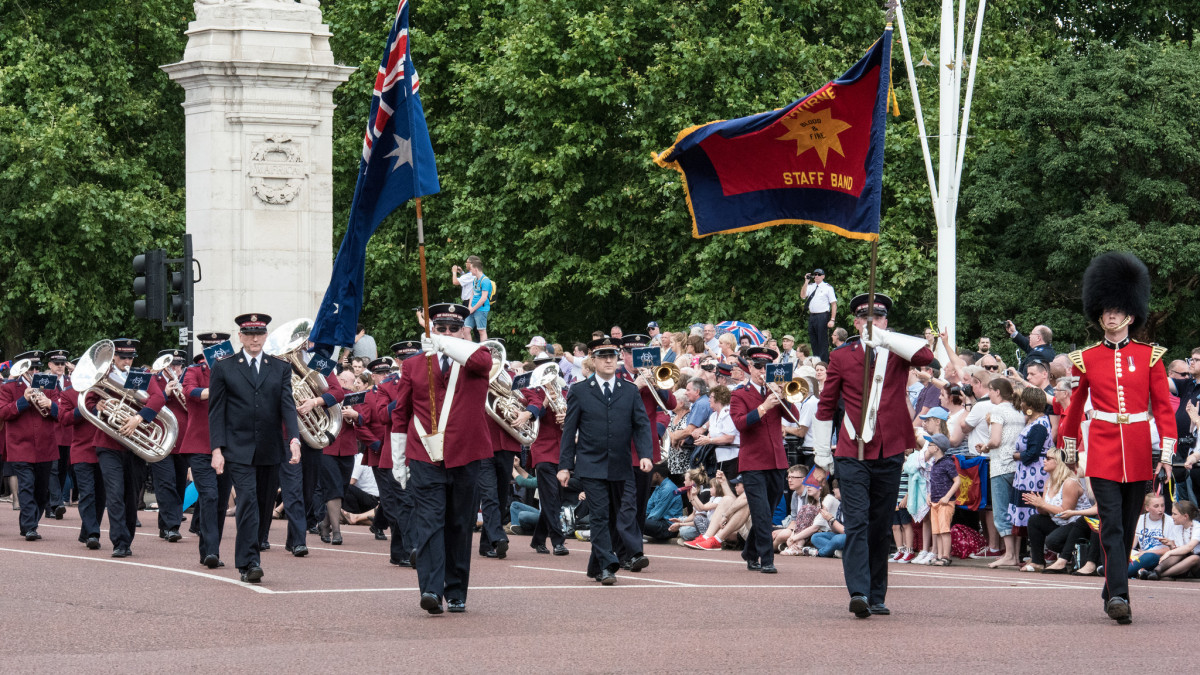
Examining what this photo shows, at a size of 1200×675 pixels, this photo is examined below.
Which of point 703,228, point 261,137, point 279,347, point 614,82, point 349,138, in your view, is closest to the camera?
point 703,228

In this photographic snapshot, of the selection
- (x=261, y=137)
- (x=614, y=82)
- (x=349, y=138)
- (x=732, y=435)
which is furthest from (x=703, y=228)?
(x=349, y=138)

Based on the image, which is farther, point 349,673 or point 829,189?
point 829,189

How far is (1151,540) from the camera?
15.8 meters

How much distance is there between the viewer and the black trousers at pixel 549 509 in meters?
18.2

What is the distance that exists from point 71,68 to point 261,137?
587 inches

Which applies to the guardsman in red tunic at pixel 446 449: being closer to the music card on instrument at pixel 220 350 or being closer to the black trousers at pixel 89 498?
the music card on instrument at pixel 220 350

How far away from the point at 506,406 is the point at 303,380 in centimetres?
200

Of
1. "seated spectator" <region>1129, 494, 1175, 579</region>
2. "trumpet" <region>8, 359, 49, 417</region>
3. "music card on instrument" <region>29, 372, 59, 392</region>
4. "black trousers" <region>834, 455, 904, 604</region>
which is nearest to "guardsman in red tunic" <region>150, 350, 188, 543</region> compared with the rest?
"music card on instrument" <region>29, 372, 59, 392</region>

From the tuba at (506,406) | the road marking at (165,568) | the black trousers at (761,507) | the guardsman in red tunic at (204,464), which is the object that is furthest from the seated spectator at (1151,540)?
the guardsman in red tunic at (204,464)

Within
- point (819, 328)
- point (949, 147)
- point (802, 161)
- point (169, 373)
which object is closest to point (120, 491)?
point (169, 373)

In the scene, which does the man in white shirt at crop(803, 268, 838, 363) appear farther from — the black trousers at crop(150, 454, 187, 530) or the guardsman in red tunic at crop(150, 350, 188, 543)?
the black trousers at crop(150, 454, 187, 530)

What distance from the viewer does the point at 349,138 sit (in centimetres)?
3834

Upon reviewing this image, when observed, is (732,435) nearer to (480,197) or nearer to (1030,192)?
(1030,192)

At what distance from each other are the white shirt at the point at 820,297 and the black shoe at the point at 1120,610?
1600 cm
